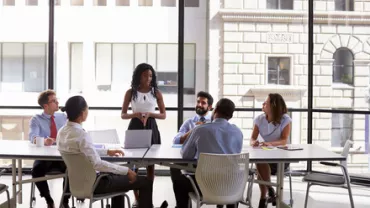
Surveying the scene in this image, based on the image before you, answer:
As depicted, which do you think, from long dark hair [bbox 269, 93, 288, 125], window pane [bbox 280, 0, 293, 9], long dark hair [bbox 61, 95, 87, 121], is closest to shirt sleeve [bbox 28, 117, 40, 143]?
long dark hair [bbox 61, 95, 87, 121]

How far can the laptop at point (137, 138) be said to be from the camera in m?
5.34

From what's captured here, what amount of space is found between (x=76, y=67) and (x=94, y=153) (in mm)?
4254

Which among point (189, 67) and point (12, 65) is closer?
point (189, 67)

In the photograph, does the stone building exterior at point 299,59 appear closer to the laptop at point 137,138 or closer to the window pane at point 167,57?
the window pane at point 167,57

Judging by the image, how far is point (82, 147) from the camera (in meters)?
4.57

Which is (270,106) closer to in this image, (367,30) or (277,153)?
(277,153)

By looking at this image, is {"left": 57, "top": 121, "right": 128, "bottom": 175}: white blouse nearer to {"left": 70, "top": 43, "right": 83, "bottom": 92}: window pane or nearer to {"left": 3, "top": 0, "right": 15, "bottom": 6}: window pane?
{"left": 70, "top": 43, "right": 83, "bottom": 92}: window pane

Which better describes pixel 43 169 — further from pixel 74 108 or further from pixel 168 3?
pixel 168 3

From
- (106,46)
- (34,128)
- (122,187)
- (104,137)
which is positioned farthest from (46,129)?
(106,46)

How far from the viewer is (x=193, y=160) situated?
15.8 feet

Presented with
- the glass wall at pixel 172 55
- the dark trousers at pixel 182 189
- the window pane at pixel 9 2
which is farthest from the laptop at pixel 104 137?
the window pane at pixel 9 2

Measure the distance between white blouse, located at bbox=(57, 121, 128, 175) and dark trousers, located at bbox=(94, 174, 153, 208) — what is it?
0.13 metres

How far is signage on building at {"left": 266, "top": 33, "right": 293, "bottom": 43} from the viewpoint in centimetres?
889

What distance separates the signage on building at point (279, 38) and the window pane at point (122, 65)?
199cm
